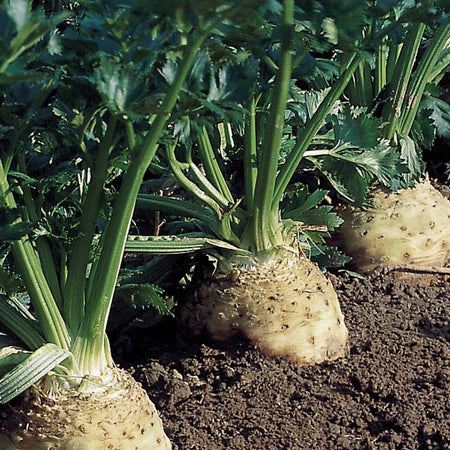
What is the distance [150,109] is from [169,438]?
3.88ft

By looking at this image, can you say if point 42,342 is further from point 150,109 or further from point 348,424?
point 348,424

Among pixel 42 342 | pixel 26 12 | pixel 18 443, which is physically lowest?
pixel 18 443

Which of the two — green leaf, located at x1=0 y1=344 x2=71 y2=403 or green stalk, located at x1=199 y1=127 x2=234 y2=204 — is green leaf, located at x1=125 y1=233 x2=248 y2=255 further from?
green leaf, located at x1=0 y1=344 x2=71 y2=403

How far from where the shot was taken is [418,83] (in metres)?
3.36

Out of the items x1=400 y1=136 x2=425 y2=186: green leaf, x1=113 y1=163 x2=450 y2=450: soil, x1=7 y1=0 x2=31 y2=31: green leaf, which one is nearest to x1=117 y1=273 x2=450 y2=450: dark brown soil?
x1=113 y1=163 x2=450 y2=450: soil

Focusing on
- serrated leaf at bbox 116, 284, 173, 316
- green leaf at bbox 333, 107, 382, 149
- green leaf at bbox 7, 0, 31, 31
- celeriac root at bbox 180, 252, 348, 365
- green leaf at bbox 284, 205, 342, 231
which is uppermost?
green leaf at bbox 7, 0, 31, 31

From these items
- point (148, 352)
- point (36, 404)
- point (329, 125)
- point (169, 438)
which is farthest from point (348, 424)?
point (329, 125)

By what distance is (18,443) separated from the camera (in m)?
2.02

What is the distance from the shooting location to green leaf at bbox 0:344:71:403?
1.92 metres

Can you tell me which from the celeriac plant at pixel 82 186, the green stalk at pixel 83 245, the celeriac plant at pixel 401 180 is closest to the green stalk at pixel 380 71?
the celeriac plant at pixel 401 180

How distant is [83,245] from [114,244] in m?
0.13

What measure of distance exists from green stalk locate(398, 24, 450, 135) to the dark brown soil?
911 mm

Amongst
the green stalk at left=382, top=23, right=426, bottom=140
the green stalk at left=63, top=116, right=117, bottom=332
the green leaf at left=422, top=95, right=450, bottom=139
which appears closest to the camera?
the green stalk at left=63, top=116, right=117, bottom=332

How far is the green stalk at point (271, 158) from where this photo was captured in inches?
78.8
